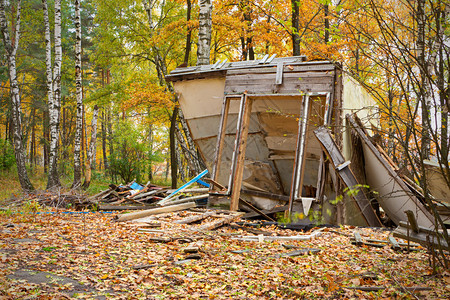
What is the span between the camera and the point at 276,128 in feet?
37.4

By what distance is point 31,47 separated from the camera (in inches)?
1048

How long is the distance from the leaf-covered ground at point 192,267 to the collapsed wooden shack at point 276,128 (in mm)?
1731

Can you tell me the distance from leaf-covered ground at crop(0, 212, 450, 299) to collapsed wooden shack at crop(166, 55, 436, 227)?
1.73 m

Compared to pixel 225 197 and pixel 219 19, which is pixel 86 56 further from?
pixel 225 197

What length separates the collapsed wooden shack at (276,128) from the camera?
9023 millimetres

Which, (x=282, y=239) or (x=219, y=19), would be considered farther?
(x=219, y=19)

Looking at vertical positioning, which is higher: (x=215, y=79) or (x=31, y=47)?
(x=31, y=47)

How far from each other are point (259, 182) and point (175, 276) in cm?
736

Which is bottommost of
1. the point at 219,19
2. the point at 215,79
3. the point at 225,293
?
the point at 225,293

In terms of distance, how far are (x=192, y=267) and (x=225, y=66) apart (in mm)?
6459

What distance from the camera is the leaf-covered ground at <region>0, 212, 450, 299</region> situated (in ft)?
14.5

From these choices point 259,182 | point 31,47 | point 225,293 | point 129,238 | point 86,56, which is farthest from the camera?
point 86,56

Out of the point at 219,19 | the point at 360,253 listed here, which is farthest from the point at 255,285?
the point at 219,19

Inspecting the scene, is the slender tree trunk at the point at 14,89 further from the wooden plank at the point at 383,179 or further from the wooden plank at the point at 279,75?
the wooden plank at the point at 383,179
